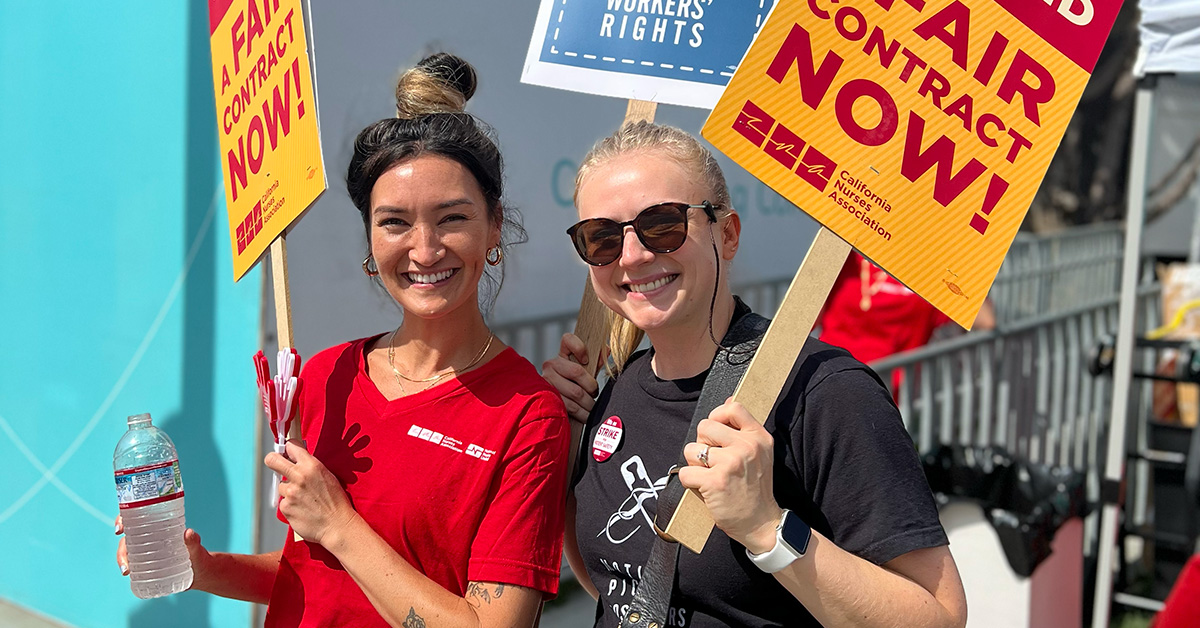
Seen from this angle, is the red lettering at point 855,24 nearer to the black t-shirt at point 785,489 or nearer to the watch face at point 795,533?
the black t-shirt at point 785,489

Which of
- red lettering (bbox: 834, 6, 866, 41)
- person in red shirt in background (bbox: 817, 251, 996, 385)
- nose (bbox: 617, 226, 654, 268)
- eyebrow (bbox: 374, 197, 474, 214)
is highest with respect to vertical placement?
red lettering (bbox: 834, 6, 866, 41)

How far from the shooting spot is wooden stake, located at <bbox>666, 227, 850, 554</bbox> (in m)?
1.52

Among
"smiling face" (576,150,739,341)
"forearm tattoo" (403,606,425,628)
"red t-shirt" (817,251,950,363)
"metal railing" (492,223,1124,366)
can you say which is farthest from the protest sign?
"metal railing" (492,223,1124,366)

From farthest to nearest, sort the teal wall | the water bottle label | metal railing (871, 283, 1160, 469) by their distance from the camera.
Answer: metal railing (871, 283, 1160, 469) → the teal wall → the water bottle label

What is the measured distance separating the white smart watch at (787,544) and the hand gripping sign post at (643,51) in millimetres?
777

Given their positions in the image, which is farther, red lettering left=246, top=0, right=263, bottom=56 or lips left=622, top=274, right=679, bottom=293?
red lettering left=246, top=0, right=263, bottom=56

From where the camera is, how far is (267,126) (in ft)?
6.73

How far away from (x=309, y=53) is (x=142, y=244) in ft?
7.71

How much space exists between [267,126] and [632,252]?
86 cm

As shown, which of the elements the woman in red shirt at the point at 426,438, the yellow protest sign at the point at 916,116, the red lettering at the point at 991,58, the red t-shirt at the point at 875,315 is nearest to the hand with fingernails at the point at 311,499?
the woman in red shirt at the point at 426,438

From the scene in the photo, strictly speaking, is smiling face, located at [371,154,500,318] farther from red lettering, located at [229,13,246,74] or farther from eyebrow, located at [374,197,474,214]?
red lettering, located at [229,13,246,74]

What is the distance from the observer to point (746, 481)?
4.73 feet

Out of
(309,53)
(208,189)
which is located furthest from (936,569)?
(208,189)

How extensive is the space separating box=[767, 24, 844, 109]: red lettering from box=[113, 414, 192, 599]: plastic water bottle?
136 centimetres
